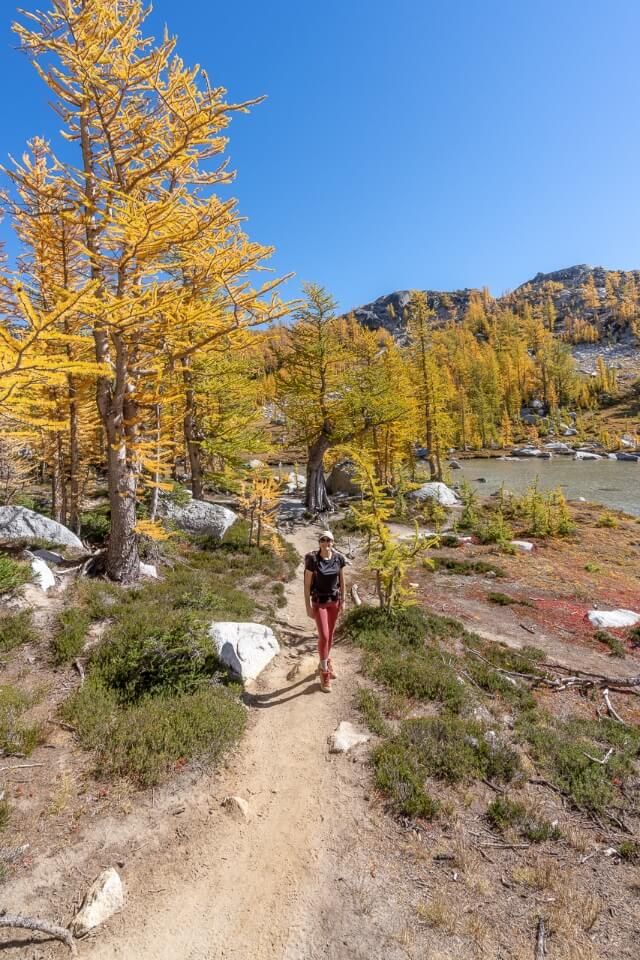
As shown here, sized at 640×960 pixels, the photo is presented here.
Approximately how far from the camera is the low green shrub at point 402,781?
489 centimetres

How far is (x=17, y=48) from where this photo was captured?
750cm

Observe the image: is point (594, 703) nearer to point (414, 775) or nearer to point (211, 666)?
point (414, 775)

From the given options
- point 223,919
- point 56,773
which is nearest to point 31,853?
point 56,773

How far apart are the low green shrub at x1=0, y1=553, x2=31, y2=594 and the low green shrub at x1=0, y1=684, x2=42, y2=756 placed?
2651 millimetres

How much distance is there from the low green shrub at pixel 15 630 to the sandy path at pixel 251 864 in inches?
171

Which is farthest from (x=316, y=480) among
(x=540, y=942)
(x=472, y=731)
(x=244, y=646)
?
(x=540, y=942)

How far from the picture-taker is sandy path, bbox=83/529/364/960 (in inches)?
140

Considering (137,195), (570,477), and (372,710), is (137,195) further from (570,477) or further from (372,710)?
(570,477)

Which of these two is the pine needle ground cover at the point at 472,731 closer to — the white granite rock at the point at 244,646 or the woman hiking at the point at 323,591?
the woman hiking at the point at 323,591

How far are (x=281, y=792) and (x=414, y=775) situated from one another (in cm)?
173

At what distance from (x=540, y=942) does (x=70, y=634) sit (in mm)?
7584

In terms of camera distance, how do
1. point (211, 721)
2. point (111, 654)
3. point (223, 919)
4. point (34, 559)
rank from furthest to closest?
point (34, 559), point (111, 654), point (211, 721), point (223, 919)

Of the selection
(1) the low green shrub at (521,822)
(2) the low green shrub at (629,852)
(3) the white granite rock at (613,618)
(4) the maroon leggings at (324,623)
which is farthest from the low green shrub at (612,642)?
(4) the maroon leggings at (324,623)

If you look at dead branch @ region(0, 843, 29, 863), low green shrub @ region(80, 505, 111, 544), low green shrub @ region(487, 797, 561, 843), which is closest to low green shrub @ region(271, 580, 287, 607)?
low green shrub @ region(80, 505, 111, 544)
